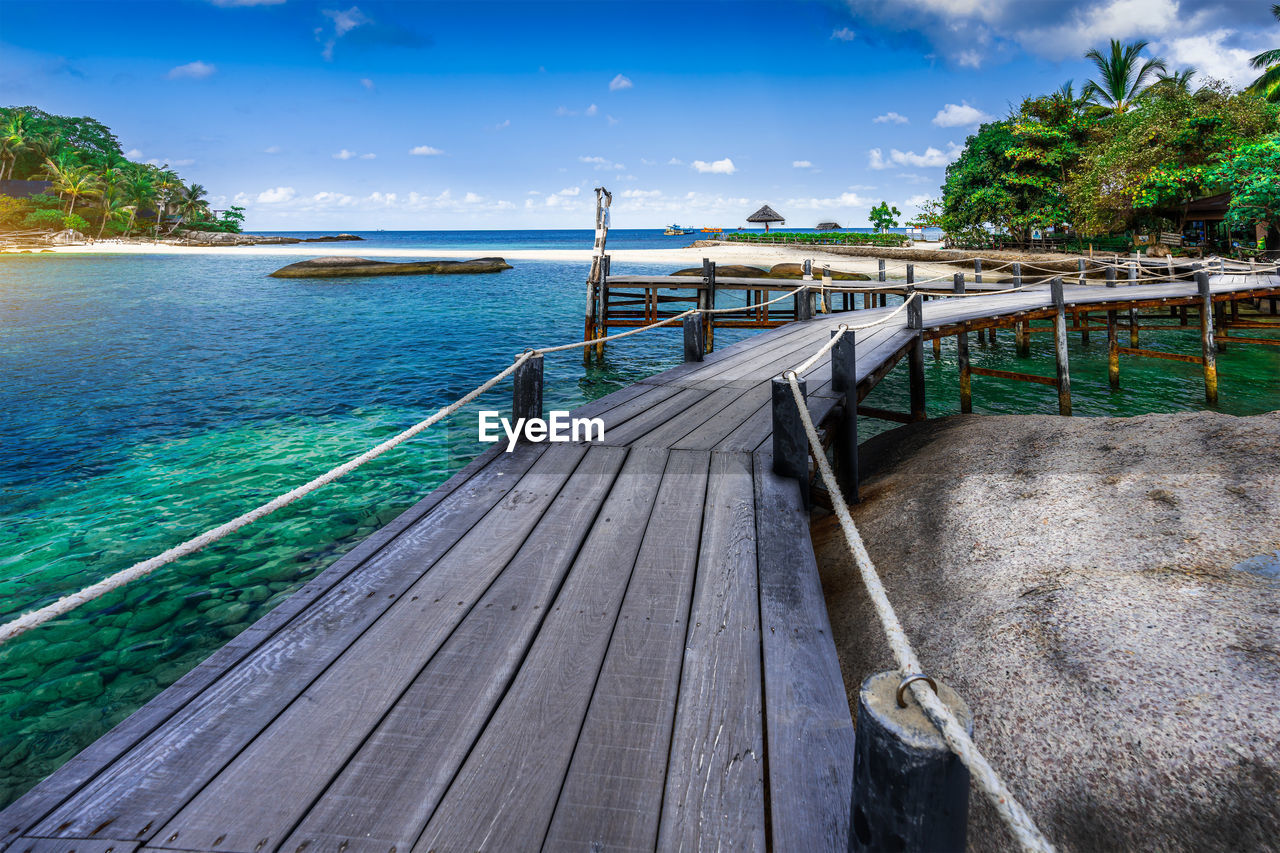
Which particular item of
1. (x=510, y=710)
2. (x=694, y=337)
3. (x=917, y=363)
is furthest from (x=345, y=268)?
(x=510, y=710)

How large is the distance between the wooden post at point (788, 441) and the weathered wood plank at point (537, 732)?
127cm

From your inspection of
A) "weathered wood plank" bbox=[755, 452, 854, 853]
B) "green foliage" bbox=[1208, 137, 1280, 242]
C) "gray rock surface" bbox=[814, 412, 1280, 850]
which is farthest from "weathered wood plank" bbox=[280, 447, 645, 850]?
"green foliage" bbox=[1208, 137, 1280, 242]

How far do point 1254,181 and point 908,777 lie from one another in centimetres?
2575

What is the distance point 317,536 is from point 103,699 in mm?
2360

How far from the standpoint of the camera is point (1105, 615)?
A: 10.2ft

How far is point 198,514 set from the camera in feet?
22.4

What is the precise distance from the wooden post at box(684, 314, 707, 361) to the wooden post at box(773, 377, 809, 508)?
3413 millimetres

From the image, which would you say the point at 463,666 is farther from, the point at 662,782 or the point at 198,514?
the point at 198,514

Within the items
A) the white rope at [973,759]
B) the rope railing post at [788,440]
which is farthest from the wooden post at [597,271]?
the white rope at [973,759]

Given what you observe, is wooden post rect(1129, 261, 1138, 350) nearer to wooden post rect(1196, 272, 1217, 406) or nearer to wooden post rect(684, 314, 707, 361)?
wooden post rect(1196, 272, 1217, 406)

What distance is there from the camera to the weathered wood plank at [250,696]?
1.53m

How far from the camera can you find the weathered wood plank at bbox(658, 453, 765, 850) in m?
1.50

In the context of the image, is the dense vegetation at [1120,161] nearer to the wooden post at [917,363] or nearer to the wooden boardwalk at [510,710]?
the wooden post at [917,363]

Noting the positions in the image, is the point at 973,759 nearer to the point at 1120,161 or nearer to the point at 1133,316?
the point at 1133,316
